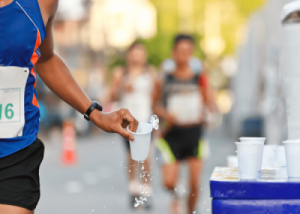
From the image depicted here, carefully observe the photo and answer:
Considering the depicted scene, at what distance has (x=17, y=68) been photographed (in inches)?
104

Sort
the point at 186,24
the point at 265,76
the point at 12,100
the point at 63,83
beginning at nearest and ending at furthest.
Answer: the point at 12,100, the point at 63,83, the point at 265,76, the point at 186,24

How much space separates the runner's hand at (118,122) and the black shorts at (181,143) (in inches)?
133

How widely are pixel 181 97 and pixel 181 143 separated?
1.71 ft

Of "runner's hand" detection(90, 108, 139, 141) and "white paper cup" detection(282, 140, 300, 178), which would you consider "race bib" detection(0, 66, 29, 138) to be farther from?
"white paper cup" detection(282, 140, 300, 178)

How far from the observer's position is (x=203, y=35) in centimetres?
4091

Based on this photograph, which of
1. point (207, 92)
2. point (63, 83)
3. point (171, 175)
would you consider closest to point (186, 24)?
point (207, 92)

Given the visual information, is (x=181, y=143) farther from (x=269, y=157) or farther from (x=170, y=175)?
(x=269, y=157)

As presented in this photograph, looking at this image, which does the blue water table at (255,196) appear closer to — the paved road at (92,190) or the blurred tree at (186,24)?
the paved road at (92,190)

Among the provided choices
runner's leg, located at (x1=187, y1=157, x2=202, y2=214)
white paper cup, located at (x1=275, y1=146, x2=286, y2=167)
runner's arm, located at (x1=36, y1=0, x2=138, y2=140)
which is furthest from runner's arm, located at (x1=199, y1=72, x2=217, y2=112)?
runner's arm, located at (x1=36, y1=0, x2=138, y2=140)

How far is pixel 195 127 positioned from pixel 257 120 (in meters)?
9.87

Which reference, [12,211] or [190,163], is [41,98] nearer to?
[190,163]

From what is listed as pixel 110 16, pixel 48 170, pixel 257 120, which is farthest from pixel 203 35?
pixel 48 170

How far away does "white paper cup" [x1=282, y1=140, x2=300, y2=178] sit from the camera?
9.00 feet

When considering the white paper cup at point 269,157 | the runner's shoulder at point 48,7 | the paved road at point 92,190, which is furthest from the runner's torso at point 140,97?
the runner's shoulder at point 48,7
